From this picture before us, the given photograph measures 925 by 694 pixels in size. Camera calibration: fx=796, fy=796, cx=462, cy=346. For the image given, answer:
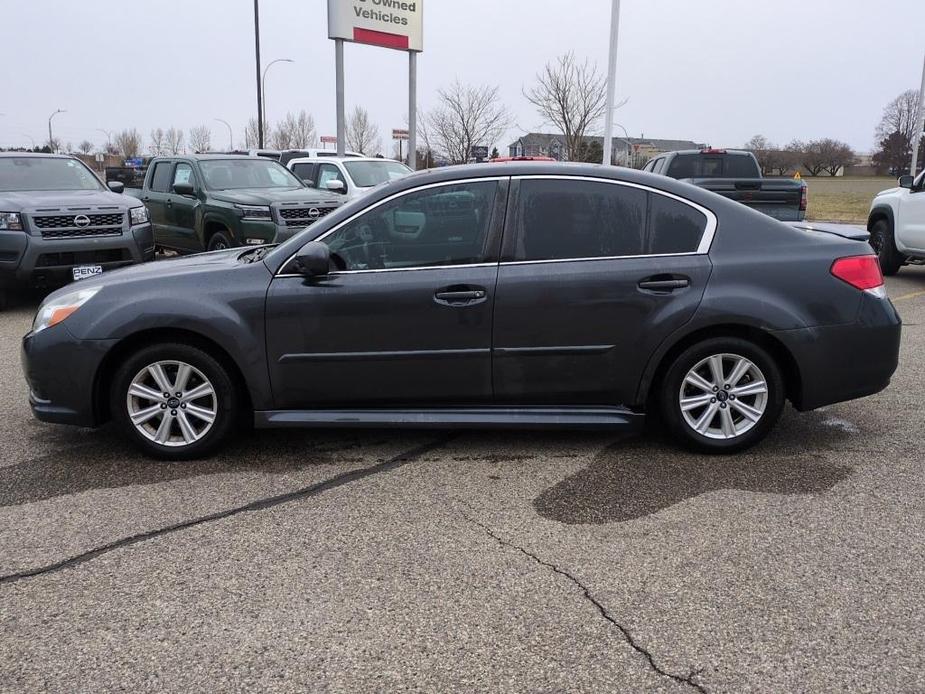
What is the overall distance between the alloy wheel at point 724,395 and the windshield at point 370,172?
9597 mm

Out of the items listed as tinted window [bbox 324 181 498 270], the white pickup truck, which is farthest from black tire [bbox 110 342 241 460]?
the white pickup truck

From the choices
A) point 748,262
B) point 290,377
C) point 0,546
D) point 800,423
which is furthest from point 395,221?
point 800,423

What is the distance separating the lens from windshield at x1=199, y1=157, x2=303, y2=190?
11188mm

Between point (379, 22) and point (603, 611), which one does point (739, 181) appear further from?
point (379, 22)

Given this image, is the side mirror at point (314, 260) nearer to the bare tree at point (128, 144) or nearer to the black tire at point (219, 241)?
the black tire at point (219, 241)

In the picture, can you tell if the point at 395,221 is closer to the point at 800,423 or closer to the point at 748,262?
the point at 748,262

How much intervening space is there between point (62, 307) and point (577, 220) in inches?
114

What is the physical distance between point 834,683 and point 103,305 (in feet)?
12.7

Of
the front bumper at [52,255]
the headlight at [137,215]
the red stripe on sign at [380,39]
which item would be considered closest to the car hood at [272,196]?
the headlight at [137,215]

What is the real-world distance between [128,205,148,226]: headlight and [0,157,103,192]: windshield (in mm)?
1024

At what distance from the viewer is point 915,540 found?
3.47 m

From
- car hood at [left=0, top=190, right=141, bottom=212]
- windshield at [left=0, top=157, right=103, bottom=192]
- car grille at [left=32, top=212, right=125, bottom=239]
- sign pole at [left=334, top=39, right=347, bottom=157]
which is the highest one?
sign pole at [left=334, top=39, right=347, bottom=157]

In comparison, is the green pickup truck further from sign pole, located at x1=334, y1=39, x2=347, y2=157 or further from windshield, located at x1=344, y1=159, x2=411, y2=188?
sign pole, located at x1=334, y1=39, x2=347, y2=157

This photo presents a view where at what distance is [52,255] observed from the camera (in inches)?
352
